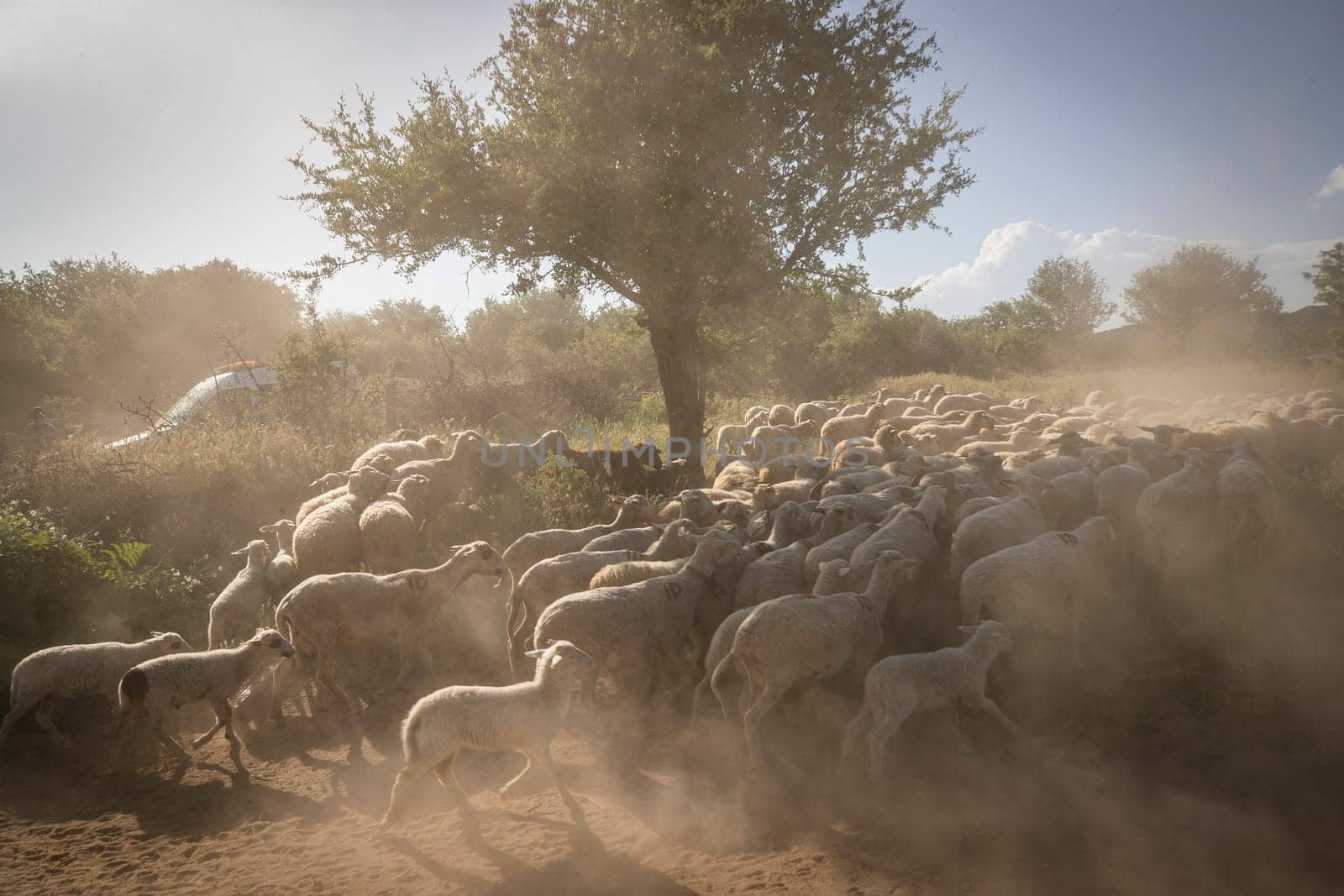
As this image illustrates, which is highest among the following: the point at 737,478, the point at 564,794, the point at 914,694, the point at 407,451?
the point at 407,451

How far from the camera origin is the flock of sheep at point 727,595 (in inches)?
200

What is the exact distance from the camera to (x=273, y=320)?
40.8 metres

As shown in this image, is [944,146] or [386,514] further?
[944,146]

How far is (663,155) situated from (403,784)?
10.0 m

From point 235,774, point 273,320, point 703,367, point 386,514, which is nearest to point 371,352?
point 273,320

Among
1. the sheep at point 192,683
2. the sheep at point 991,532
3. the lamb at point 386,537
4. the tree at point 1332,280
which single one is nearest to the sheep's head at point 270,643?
the sheep at point 192,683

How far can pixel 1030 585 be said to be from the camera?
6.04m

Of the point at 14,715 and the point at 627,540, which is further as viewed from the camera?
the point at 627,540

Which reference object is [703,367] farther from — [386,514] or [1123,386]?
[1123,386]

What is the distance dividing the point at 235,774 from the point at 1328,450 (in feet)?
52.7

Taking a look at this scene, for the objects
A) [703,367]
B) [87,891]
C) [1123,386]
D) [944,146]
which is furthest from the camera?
[1123,386]

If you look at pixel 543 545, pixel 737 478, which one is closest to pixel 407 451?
pixel 543 545

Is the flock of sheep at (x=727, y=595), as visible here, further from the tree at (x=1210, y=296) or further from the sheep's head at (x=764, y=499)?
the tree at (x=1210, y=296)

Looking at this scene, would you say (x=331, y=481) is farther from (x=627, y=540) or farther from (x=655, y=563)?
(x=655, y=563)
